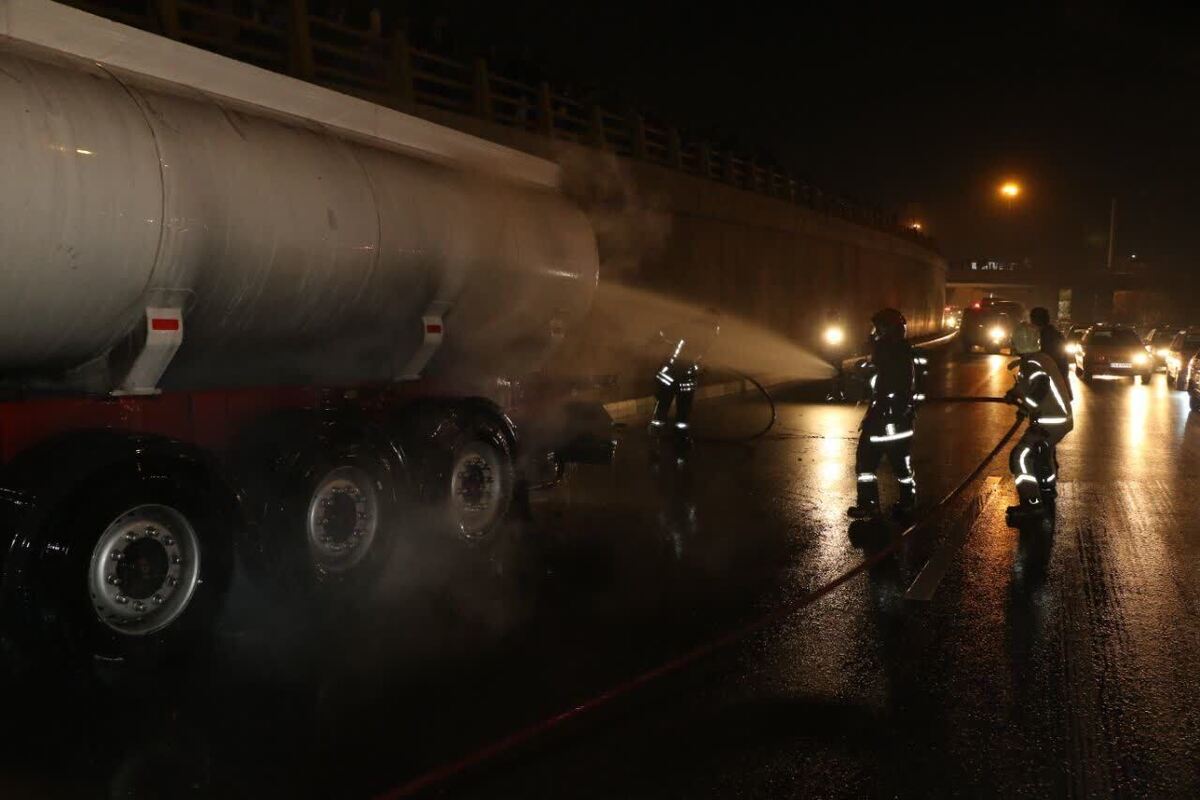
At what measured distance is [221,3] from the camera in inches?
602

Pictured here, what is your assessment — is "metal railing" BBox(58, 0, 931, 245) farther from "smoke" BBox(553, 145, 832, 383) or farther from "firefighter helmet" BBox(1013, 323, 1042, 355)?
"firefighter helmet" BBox(1013, 323, 1042, 355)

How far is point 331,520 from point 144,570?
1.48 m

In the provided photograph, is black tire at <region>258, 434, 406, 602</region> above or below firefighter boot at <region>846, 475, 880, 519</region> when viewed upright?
above

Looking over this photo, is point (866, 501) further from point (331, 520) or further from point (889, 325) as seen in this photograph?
point (331, 520)

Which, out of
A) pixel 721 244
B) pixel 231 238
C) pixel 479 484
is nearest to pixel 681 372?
pixel 479 484

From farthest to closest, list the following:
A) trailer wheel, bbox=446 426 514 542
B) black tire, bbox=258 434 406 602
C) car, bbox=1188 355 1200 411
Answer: car, bbox=1188 355 1200 411 → trailer wheel, bbox=446 426 514 542 → black tire, bbox=258 434 406 602

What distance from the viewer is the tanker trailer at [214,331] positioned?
17.4ft

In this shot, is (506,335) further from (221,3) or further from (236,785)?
(221,3)

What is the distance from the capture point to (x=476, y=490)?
8734mm

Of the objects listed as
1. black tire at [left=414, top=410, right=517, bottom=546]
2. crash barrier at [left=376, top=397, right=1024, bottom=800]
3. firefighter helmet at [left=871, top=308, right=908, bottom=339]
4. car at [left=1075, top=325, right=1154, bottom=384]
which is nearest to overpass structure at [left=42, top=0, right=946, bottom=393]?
black tire at [left=414, top=410, right=517, bottom=546]

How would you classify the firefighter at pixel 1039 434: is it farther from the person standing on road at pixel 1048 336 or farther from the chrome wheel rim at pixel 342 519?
the chrome wheel rim at pixel 342 519

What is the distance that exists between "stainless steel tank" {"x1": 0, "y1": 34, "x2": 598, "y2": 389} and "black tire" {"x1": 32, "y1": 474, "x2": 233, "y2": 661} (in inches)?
33.8

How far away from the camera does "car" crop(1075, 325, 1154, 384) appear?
29.5 m

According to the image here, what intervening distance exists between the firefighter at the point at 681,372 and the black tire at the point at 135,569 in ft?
30.5
